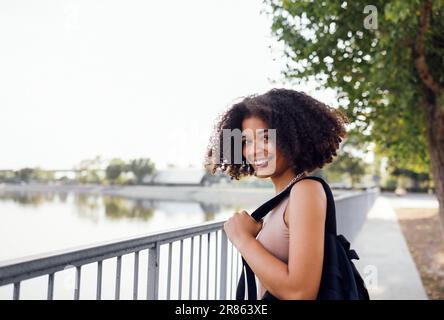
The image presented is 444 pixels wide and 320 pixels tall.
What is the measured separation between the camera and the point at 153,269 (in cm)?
201

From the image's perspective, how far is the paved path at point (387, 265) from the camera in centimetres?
542

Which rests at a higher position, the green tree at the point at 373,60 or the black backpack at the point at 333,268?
the green tree at the point at 373,60

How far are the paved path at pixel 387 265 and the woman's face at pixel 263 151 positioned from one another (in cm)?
320

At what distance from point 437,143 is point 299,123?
17.4 feet

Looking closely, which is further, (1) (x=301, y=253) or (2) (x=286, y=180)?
(2) (x=286, y=180)

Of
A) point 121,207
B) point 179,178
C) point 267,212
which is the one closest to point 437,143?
point 267,212

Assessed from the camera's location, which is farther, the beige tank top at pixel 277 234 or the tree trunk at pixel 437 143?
the tree trunk at pixel 437 143

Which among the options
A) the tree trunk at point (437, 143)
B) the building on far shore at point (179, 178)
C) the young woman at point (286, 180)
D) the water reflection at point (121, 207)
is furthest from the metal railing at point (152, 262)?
the building on far shore at point (179, 178)

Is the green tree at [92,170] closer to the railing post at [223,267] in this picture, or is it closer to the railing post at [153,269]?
the railing post at [223,267]

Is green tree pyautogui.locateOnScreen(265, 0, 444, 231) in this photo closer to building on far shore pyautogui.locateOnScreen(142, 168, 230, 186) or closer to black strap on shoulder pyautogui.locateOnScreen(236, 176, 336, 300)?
black strap on shoulder pyautogui.locateOnScreen(236, 176, 336, 300)

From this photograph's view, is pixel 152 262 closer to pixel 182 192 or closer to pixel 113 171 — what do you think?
pixel 113 171

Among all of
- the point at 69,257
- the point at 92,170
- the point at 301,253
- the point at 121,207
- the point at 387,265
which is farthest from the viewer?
the point at 121,207

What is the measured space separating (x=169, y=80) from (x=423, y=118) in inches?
3463

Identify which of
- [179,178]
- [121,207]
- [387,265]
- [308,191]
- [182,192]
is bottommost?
[121,207]
